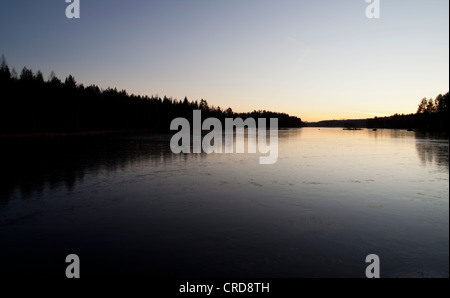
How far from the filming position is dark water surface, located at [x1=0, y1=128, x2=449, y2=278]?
263 inches

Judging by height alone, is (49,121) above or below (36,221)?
above

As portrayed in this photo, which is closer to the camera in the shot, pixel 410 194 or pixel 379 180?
pixel 410 194

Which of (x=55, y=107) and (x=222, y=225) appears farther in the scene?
(x=55, y=107)

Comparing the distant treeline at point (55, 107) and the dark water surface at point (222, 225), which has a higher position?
the distant treeline at point (55, 107)

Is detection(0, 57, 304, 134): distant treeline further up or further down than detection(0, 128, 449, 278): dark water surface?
further up

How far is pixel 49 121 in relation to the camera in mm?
76625

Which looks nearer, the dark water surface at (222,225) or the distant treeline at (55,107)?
the dark water surface at (222,225)

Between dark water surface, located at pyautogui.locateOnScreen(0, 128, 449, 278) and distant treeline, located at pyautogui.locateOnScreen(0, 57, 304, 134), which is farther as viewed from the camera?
distant treeline, located at pyautogui.locateOnScreen(0, 57, 304, 134)

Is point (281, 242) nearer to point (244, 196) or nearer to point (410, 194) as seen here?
point (244, 196)

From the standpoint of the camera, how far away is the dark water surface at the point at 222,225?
6684mm

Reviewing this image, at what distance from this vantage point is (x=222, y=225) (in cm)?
953

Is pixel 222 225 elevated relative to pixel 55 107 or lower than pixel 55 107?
lower
